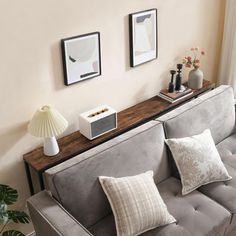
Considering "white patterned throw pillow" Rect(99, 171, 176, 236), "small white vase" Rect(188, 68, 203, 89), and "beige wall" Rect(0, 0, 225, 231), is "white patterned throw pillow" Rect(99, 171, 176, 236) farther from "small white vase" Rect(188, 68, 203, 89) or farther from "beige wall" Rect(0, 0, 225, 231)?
"small white vase" Rect(188, 68, 203, 89)

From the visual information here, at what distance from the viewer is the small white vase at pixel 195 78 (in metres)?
3.10

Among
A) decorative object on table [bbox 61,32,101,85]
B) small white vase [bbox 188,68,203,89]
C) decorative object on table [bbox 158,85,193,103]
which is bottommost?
decorative object on table [bbox 158,85,193,103]

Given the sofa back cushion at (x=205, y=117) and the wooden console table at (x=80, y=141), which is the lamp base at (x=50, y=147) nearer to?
the wooden console table at (x=80, y=141)

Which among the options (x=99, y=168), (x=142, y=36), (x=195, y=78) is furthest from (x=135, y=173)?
(x=195, y=78)

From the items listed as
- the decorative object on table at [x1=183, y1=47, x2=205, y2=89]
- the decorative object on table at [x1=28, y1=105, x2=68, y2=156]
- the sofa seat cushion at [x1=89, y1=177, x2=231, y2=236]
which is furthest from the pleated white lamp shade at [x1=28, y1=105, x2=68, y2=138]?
the decorative object on table at [x1=183, y1=47, x2=205, y2=89]

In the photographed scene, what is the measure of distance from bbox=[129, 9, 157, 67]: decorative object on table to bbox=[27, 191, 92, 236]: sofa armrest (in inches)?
50.7

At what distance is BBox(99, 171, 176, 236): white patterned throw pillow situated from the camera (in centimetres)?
200

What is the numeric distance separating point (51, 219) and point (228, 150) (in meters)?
1.53

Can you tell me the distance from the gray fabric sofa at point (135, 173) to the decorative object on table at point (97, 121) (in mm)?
226

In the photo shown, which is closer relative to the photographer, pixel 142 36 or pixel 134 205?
pixel 134 205

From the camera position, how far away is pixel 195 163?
237cm

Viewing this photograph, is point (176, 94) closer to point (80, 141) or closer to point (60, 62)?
point (80, 141)

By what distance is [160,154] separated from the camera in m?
2.42

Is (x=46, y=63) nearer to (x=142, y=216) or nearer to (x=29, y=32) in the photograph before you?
(x=29, y=32)
